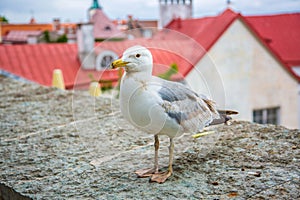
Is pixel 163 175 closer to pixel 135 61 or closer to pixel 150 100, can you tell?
pixel 150 100

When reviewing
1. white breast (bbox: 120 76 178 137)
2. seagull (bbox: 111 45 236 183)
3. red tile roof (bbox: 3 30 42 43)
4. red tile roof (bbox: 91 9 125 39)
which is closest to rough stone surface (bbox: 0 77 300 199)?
seagull (bbox: 111 45 236 183)

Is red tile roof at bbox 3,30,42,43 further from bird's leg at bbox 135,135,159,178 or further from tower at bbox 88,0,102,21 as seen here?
bird's leg at bbox 135,135,159,178

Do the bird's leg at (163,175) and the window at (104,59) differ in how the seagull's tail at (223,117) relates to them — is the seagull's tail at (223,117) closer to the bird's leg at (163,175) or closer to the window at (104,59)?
the bird's leg at (163,175)

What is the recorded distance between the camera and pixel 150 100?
1.51 metres

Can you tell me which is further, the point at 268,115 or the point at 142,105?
the point at 268,115

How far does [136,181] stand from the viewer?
1684mm

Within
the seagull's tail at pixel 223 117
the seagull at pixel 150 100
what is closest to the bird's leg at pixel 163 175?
the seagull at pixel 150 100

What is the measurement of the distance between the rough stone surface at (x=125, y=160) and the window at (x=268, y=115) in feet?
35.2

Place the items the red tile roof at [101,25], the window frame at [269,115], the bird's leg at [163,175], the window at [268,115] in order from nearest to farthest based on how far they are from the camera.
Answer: the bird's leg at [163,175] < the window at [268,115] < the window frame at [269,115] < the red tile roof at [101,25]

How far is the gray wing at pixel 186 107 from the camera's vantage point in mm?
1566

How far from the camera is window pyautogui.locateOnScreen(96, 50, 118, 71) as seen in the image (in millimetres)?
1904

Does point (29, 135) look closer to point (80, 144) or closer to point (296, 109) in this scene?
point (80, 144)

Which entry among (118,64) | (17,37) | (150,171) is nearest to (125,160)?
(150,171)

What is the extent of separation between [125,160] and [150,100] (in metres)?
0.55
